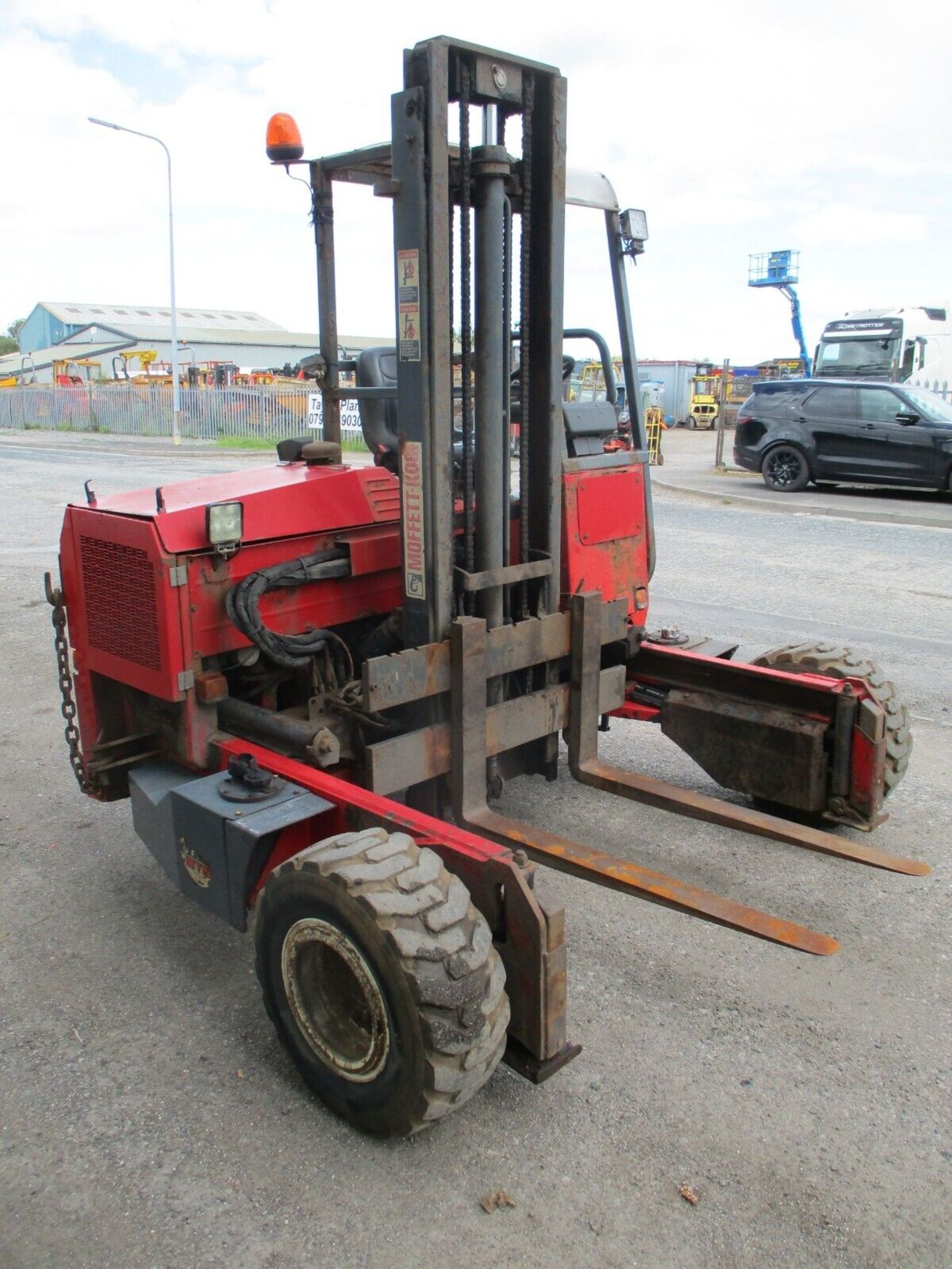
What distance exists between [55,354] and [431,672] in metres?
82.9

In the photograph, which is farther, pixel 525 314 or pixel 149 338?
pixel 149 338

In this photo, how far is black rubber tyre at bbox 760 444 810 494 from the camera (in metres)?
18.1

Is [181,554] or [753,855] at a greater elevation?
[181,554]

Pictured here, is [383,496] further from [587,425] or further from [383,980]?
[383,980]

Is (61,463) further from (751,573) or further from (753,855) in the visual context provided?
(753,855)

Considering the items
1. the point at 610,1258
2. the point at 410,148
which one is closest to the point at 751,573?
the point at 410,148

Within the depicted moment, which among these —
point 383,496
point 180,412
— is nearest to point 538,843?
point 383,496

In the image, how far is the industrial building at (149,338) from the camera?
7181 centimetres

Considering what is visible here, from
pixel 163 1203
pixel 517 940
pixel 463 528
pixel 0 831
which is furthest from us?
pixel 0 831

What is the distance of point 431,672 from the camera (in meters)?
3.71

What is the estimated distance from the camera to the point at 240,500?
3.83m

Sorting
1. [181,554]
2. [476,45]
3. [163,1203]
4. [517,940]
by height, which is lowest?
[163,1203]

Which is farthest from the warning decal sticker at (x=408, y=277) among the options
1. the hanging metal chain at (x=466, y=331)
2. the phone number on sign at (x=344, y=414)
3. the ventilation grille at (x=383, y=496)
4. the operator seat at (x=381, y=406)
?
the phone number on sign at (x=344, y=414)

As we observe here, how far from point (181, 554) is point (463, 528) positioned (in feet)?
3.49
